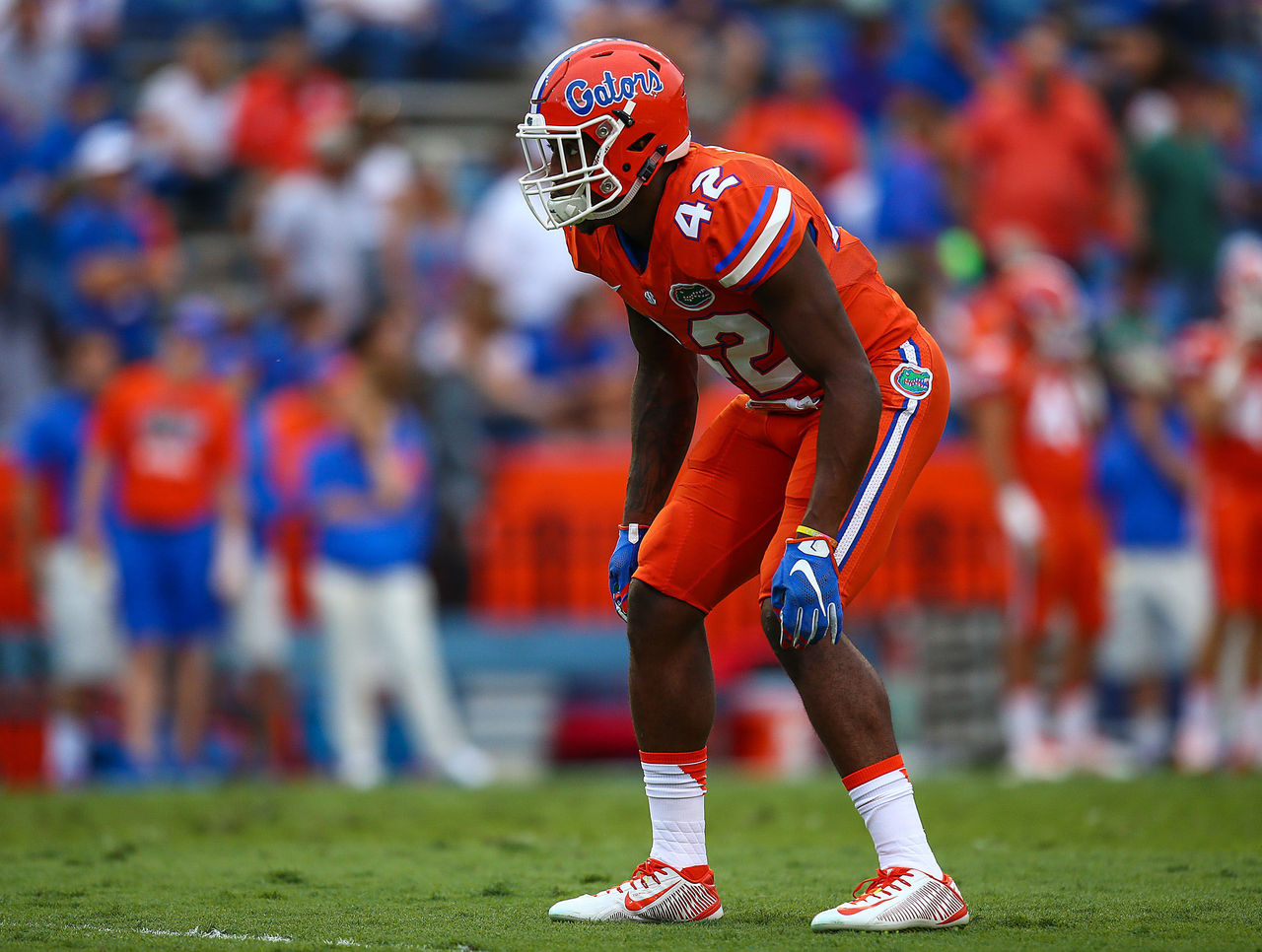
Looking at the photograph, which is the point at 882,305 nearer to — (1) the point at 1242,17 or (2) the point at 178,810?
(2) the point at 178,810

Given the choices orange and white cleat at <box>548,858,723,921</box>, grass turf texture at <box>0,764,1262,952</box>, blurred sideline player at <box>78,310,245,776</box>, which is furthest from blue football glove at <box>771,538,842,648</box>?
blurred sideline player at <box>78,310,245,776</box>

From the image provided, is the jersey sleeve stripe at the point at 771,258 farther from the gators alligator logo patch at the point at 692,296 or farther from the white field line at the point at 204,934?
the white field line at the point at 204,934

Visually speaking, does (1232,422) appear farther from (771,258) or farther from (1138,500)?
(771,258)

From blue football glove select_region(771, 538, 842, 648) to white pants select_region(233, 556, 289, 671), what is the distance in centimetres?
624

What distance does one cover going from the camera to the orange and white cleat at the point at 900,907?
12.7 feet

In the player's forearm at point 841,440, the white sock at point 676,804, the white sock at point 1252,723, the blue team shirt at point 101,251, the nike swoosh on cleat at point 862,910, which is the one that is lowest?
the white sock at point 1252,723

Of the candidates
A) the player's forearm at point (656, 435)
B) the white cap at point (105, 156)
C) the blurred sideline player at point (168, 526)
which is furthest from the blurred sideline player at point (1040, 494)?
the white cap at point (105, 156)

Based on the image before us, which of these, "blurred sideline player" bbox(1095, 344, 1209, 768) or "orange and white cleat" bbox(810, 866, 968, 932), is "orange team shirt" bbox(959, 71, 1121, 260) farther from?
"orange and white cleat" bbox(810, 866, 968, 932)

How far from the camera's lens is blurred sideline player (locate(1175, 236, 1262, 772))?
920 centimetres

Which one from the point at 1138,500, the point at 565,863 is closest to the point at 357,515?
the point at 565,863

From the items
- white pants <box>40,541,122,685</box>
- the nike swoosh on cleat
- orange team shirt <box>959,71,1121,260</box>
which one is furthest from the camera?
orange team shirt <box>959,71,1121,260</box>

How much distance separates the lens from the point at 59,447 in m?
9.62

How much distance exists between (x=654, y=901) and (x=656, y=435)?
4.02 feet

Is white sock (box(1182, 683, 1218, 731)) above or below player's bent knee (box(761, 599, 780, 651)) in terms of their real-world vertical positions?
below
